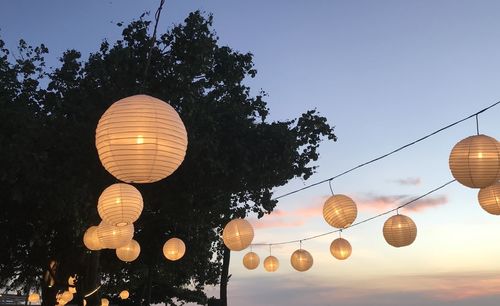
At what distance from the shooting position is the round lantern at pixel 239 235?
28.6ft

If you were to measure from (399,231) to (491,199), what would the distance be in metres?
1.85

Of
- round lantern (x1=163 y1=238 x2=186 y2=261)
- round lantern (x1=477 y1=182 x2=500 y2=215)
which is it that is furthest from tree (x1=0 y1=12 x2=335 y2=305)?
round lantern (x1=477 y1=182 x2=500 y2=215)

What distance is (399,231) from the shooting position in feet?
26.5

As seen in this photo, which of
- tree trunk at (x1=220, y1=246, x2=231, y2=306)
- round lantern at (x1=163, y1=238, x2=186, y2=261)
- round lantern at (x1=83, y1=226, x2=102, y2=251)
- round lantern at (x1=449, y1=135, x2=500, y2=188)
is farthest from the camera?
tree trunk at (x1=220, y1=246, x2=231, y2=306)

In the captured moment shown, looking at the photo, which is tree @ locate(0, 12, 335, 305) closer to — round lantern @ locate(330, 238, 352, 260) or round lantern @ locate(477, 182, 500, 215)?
round lantern @ locate(330, 238, 352, 260)

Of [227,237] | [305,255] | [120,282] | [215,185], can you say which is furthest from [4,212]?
[120,282]

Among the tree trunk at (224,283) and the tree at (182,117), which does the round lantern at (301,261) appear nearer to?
the tree at (182,117)

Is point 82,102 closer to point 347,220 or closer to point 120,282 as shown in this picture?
point 347,220

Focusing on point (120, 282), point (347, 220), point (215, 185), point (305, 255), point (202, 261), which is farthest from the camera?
point (120, 282)

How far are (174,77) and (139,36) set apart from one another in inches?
51.8

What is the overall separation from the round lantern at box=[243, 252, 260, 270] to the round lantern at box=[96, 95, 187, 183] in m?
8.96

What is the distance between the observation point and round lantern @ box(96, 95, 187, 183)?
414 cm

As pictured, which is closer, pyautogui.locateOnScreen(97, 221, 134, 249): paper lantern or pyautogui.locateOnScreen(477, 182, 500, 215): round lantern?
pyautogui.locateOnScreen(477, 182, 500, 215): round lantern

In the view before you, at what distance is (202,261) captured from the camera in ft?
62.7
